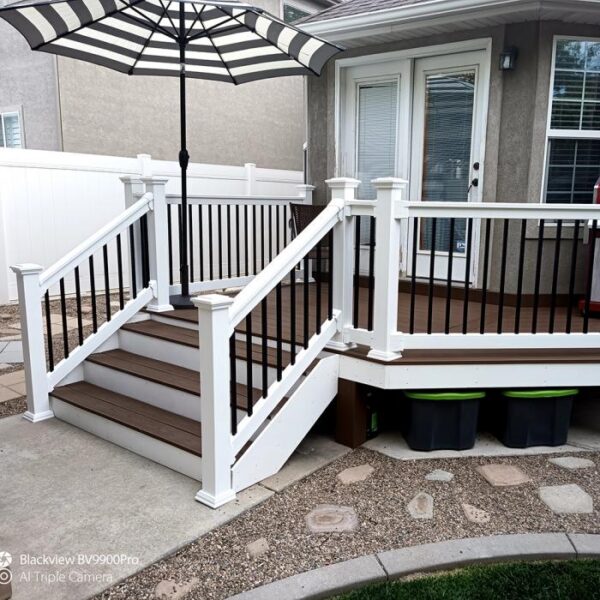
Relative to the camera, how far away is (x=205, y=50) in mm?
4453

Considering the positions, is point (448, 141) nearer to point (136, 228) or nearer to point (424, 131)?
point (424, 131)

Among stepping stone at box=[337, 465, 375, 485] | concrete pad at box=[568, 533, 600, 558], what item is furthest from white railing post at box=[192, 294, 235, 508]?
concrete pad at box=[568, 533, 600, 558]

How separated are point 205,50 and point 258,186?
489cm

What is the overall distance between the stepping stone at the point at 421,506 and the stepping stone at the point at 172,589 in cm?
105

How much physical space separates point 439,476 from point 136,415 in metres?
1.73

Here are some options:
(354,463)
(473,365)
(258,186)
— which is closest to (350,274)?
(473,365)

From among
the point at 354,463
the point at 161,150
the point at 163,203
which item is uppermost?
the point at 161,150

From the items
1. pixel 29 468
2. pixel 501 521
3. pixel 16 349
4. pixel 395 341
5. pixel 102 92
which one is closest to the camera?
pixel 501 521

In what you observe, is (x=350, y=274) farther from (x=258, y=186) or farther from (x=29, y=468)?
(x=258, y=186)

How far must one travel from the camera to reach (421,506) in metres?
2.69

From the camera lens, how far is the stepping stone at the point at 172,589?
2051mm

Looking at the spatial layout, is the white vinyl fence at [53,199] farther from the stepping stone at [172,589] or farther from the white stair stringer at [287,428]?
the stepping stone at [172,589]

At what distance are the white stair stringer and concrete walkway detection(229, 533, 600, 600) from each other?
0.71 metres

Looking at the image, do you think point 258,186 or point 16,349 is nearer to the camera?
point 16,349
